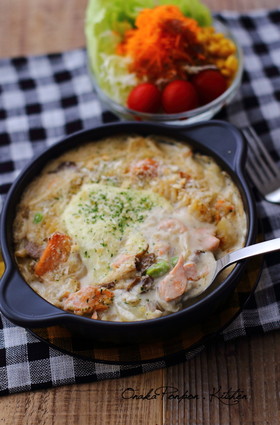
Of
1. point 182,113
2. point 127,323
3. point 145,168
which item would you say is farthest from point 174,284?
point 182,113

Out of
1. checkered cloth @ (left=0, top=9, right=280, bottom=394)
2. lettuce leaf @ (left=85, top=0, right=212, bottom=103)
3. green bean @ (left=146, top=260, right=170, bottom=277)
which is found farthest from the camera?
lettuce leaf @ (left=85, top=0, right=212, bottom=103)

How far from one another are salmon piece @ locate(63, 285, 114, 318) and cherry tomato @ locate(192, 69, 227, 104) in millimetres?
1858

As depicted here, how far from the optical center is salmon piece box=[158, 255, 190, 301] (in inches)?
105

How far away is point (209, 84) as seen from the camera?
388 centimetres

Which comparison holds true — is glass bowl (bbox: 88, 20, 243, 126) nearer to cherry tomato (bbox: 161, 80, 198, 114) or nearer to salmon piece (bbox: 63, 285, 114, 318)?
cherry tomato (bbox: 161, 80, 198, 114)

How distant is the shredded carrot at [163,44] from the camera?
12.8 feet

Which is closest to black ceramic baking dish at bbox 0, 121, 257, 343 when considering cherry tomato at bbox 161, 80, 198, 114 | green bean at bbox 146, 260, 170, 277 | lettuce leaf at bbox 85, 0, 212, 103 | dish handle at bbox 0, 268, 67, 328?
dish handle at bbox 0, 268, 67, 328

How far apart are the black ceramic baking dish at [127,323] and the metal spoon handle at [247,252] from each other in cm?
6

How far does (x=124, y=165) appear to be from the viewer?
335 cm

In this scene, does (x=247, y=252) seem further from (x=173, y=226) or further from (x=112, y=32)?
(x=112, y=32)

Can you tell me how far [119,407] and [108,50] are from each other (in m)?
2.71

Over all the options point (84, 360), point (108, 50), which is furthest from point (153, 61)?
point (84, 360)

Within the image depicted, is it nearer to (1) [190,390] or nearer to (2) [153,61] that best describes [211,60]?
(2) [153,61]

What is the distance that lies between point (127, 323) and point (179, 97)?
6.21ft
